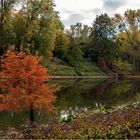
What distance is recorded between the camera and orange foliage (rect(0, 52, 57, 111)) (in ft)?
76.9

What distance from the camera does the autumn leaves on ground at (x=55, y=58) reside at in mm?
18922

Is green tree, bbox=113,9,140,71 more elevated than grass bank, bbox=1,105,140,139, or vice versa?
green tree, bbox=113,9,140,71

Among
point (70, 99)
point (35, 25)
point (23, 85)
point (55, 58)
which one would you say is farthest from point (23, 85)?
point (55, 58)

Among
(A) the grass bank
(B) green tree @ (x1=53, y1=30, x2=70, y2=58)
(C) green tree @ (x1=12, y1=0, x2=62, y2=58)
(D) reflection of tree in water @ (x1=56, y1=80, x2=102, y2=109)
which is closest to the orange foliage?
(A) the grass bank

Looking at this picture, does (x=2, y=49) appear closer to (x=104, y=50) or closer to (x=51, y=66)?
(x=51, y=66)

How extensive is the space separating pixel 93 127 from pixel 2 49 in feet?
174

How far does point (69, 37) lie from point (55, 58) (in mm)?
8717

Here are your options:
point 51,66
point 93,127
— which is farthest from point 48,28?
point 93,127

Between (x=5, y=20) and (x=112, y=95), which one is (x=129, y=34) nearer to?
(x=5, y=20)

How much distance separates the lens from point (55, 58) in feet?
298

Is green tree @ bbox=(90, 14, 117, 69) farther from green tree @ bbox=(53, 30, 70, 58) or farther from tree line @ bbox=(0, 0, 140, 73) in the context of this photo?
green tree @ bbox=(53, 30, 70, 58)

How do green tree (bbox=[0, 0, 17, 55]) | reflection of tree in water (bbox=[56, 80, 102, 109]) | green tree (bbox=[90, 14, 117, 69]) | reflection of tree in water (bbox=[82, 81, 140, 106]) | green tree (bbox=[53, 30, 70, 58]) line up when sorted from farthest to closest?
green tree (bbox=[90, 14, 117, 69])
green tree (bbox=[53, 30, 70, 58])
green tree (bbox=[0, 0, 17, 55])
reflection of tree in water (bbox=[82, 81, 140, 106])
reflection of tree in water (bbox=[56, 80, 102, 109])

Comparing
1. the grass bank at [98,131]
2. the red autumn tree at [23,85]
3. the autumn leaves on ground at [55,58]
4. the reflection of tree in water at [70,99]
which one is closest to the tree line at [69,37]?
the autumn leaves on ground at [55,58]

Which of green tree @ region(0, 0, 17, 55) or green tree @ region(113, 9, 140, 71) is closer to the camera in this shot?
green tree @ region(0, 0, 17, 55)
